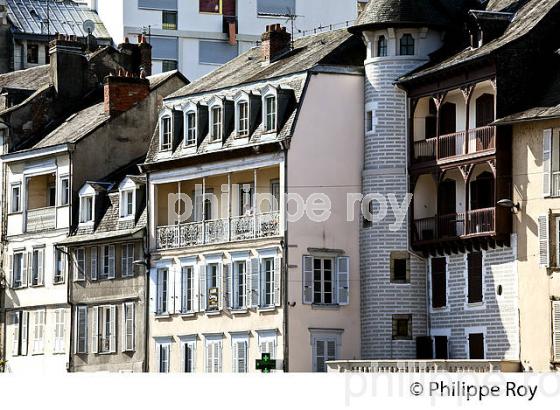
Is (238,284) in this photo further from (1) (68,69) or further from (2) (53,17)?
(2) (53,17)

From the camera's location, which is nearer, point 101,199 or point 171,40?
point 101,199

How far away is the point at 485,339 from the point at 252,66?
19.0 meters

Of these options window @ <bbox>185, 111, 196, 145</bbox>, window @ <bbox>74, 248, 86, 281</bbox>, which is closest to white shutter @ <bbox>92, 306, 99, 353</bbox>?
window @ <bbox>74, 248, 86, 281</bbox>

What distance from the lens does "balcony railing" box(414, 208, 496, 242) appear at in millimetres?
72312

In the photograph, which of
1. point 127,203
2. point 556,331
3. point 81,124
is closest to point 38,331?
point 127,203

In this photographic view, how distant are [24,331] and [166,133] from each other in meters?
13.6

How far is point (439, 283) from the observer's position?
7606cm

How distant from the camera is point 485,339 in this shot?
238ft

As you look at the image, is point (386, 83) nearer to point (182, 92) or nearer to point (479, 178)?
point (479, 178)

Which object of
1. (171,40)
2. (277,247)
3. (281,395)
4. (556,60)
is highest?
(171,40)

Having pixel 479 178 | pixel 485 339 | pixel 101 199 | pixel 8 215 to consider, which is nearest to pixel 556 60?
pixel 479 178

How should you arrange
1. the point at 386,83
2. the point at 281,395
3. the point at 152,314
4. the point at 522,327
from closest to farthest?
1. the point at 281,395
2. the point at 522,327
3. the point at 386,83
4. the point at 152,314

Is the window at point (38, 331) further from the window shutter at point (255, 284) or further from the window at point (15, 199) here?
the window shutter at point (255, 284)

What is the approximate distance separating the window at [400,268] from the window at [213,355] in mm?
7895
